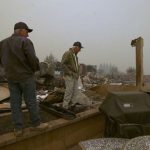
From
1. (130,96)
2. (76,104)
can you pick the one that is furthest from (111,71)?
(130,96)

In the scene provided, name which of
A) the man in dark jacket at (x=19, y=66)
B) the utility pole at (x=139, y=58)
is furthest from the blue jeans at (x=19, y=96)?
the utility pole at (x=139, y=58)

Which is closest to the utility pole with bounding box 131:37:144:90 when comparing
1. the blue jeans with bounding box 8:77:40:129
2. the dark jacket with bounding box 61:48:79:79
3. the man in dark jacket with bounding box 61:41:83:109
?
the man in dark jacket with bounding box 61:41:83:109

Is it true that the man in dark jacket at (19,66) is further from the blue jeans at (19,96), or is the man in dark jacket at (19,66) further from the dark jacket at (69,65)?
the dark jacket at (69,65)

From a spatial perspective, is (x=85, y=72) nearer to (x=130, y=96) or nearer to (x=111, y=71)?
(x=111, y=71)

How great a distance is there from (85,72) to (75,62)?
3609mm

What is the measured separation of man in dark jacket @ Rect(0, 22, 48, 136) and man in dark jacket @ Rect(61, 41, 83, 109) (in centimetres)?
128

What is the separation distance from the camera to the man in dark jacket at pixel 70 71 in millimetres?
4730

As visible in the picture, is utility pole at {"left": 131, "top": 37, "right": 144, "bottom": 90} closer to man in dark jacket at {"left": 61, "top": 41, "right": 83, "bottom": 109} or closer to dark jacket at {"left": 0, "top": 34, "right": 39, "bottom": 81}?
man in dark jacket at {"left": 61, "top": 41, "right": 83, "bottom": 109}

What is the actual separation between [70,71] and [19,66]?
1.45 meters

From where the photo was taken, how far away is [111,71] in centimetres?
940

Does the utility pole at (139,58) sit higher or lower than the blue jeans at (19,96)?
higher

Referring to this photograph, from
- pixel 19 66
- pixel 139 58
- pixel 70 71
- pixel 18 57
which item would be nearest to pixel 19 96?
pixel 19 66

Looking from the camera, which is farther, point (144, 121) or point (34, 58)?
point (144, 121)

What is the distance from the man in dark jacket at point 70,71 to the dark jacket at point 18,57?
130 centimetres
